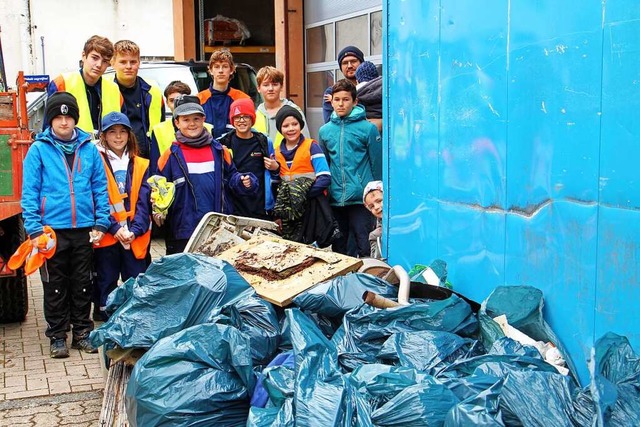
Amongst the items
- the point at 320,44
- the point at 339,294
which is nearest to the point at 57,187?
the point at 339,294

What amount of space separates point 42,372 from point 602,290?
3.60 metres

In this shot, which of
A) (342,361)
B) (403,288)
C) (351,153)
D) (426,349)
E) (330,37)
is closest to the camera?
(426,349)

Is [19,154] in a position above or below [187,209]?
above

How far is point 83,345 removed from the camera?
18.7 feet

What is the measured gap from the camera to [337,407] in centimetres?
295

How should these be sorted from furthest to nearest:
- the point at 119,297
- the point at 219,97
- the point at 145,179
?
1. the point at 219,97
2. the point at 145,179
3. the point at 119,297

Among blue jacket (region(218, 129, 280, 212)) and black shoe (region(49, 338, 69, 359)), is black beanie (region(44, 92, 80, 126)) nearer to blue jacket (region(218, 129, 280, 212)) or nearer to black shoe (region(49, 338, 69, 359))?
blue jacket (region(218, 129, 280, 212))

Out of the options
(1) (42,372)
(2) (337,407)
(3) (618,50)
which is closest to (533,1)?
(3) (618,50)

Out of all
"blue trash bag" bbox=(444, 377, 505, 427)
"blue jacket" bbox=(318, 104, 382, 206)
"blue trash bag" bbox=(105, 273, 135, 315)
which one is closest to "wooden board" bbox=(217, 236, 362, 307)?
"blue trash bag" bbox=(105, 273, 135, 315)

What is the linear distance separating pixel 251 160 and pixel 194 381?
277 centimetres

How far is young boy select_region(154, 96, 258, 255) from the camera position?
5.73 meters

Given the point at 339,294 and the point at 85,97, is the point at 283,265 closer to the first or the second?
the point at 339,294

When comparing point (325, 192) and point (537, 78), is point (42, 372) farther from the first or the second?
point (537, 78)

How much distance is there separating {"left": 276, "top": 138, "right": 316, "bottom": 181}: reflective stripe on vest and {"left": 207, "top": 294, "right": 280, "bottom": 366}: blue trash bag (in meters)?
2.01
